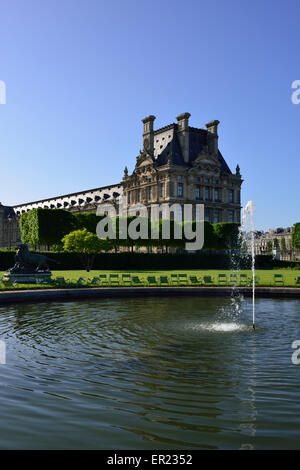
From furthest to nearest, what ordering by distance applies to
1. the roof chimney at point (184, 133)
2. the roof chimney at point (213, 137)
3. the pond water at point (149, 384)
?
the roof chimney at point (213, 137) < the roof chimney at point (184, 133) < the pond water at point (149, 384)

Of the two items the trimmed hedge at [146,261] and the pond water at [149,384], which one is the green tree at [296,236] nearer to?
the trimmed hedge at [146,261]

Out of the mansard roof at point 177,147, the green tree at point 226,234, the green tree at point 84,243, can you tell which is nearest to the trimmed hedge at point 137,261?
the green tree at point 84,243

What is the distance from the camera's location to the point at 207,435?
5402mm

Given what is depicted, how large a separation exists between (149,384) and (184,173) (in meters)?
76.4

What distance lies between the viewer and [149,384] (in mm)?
7434

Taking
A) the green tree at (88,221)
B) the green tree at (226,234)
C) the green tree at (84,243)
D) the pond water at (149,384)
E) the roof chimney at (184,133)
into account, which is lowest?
the pond water at (149,384)

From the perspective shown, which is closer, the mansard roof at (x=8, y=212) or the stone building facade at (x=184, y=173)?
the stone building facade at (x=184, y=173)

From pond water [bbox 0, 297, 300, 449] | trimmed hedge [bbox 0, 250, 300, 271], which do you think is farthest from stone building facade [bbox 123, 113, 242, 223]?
pond water [bbox 0, 297, 300, 449]

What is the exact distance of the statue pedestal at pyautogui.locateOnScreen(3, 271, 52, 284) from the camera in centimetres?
2469

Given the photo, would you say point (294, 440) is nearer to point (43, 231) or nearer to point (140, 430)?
point (140, 430)

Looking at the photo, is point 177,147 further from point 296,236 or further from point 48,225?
point 48,225

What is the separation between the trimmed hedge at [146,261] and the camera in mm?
46312

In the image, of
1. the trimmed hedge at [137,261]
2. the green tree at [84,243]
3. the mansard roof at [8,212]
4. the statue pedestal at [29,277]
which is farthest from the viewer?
the mansard roof at [8,212]

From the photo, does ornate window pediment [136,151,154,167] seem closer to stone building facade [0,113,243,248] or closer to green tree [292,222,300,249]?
stone building facade [0,113,243,248]
